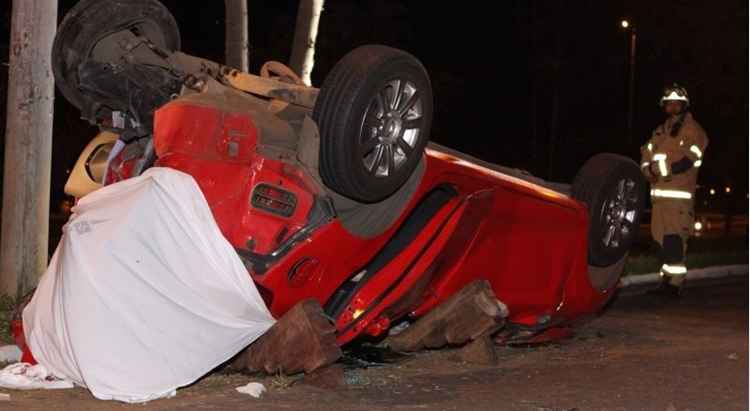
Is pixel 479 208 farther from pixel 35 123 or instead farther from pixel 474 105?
pixel 474 105

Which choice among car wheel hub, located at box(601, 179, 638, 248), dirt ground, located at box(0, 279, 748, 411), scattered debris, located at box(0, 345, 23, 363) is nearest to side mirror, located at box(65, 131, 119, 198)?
scattered debris, located at box(0, 345, 23, 363)

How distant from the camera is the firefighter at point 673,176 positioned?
11078 millimetres

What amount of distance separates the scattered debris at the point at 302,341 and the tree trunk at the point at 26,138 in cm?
305

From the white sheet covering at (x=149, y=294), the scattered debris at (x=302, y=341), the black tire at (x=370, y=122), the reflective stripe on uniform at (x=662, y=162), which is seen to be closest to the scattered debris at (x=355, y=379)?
the scattered debris at (x=302, y=341)

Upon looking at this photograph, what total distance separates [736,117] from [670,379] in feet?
68.6

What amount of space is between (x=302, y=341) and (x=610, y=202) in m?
2.95

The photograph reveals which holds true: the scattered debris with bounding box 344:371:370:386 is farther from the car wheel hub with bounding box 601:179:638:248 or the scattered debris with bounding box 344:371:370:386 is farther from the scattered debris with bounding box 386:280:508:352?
the car wheel hub with bounding box 601:179:638:248

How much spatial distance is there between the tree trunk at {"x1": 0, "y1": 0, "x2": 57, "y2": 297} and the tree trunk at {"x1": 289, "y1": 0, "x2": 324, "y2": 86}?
2966mm

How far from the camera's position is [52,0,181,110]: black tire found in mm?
6008

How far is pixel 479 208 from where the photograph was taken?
6.39 m

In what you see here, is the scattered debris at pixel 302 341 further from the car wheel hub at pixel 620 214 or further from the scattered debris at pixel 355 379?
the car wheel hub at pixel 620 214

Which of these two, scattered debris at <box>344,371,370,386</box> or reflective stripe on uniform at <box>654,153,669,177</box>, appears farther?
reflective stripe on uniform at <box>654,153,669,177</box>

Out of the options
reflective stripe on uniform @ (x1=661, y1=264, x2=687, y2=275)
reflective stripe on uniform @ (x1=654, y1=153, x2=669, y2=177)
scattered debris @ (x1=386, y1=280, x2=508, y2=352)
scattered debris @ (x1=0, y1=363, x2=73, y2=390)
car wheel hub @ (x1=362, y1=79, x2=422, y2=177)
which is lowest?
reflective stripe on uniform @ (x1=661, y1=264, x2=687, y2=275)

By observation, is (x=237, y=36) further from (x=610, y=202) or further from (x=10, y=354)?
(x=10, y=354)
